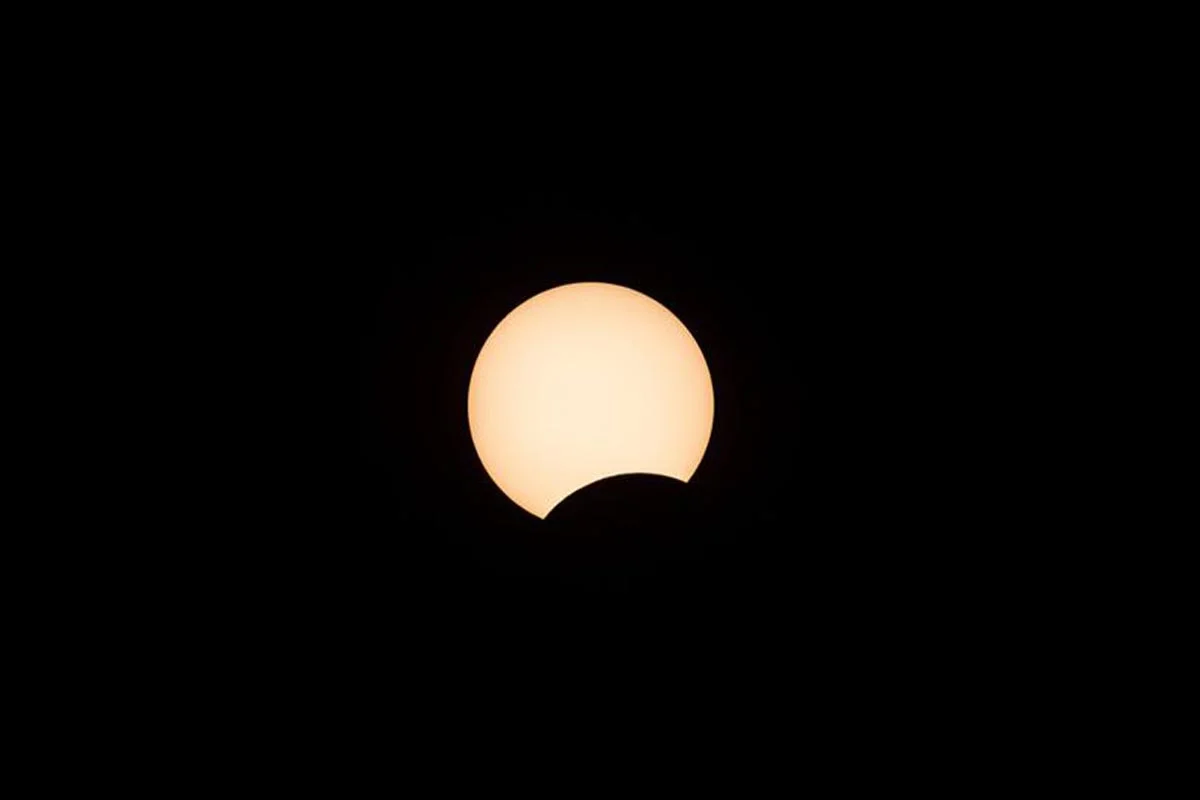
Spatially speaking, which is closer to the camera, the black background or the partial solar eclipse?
the partial solar eclipse

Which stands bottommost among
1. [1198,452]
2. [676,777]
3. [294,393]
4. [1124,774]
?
[676,777]

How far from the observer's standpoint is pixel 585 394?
1.35 metres

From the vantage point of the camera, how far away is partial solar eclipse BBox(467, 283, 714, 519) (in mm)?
1358

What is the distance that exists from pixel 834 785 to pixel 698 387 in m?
0.75

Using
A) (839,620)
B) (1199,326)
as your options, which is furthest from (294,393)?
(1199,326)

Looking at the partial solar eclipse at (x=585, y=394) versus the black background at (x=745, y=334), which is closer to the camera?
the partial solar eclipse at (x=585, y=394)

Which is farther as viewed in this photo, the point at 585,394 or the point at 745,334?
the point at 745,334

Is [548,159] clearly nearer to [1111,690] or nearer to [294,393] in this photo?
[294,393]

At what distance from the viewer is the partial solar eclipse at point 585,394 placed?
136 centimetres

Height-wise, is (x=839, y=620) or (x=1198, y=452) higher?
(x=1198, y=452)

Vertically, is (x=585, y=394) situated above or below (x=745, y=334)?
below

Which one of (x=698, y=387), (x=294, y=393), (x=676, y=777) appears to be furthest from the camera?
(x=294, y=393)

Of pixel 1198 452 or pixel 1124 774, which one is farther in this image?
pixel 1198 452

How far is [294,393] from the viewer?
5.84 ft
